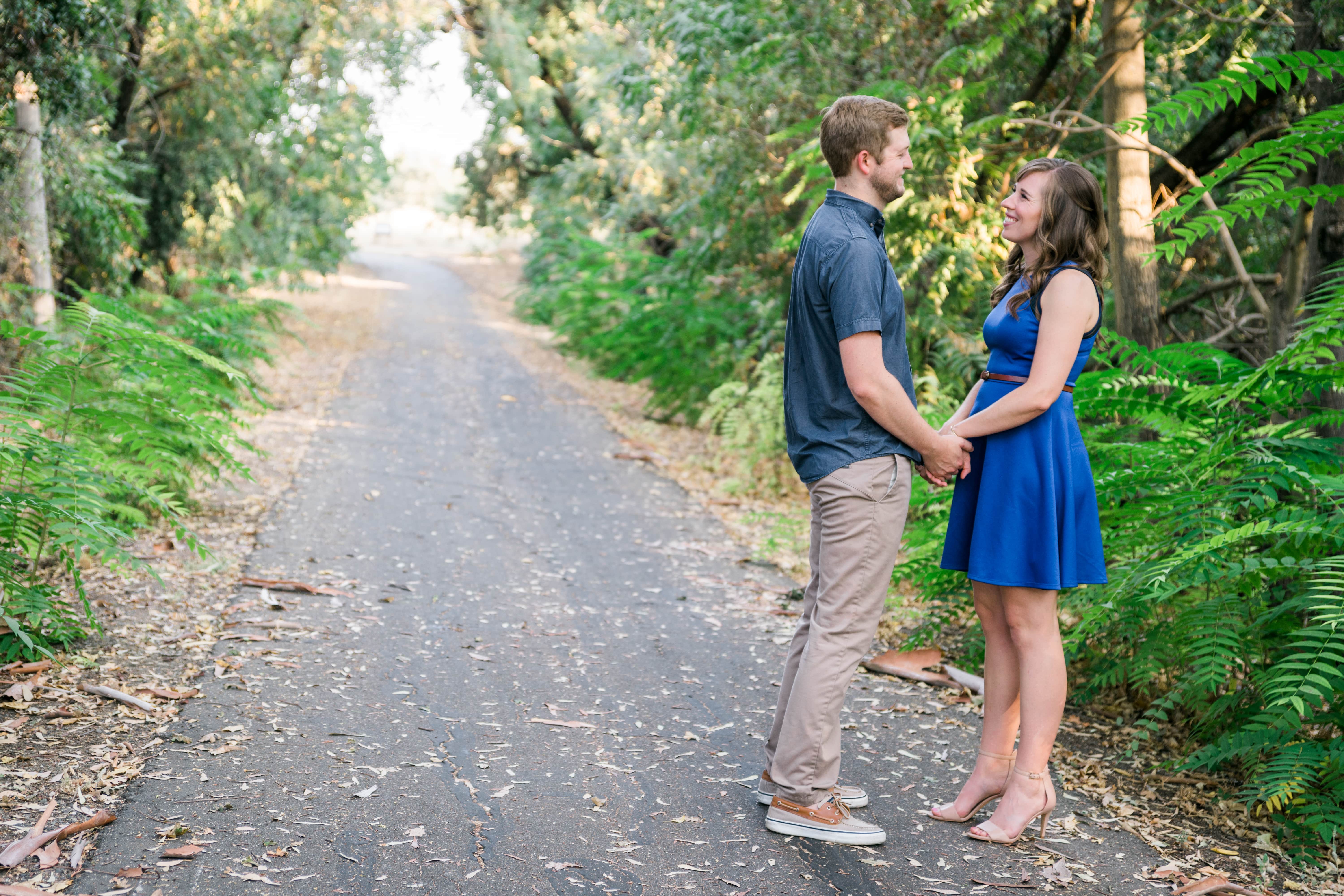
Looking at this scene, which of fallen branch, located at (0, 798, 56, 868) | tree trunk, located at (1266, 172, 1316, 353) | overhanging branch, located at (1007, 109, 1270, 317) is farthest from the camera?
tree trunk, located at (1266, 172, 1316, 353)

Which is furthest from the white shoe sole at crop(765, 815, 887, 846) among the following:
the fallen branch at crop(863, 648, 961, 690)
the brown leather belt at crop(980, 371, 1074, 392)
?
the fallen branch at crop(863, 648, 961, 690)

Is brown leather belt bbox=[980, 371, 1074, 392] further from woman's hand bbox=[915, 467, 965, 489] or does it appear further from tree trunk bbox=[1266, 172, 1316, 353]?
tree trunk bbox=[1266, 172, 1316, 353]

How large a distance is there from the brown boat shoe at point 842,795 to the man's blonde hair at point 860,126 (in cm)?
213

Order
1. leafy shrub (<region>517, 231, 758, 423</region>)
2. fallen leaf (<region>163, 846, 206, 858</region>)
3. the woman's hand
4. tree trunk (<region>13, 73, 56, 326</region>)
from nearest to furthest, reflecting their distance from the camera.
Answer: fallen leaf (<region>163, 846, 206, 858</region>), the woman's hand, tree trunk (<region>13, 73, 56, 326</region>), leafy shrub (<region>517, 231, 758, 423</region>)

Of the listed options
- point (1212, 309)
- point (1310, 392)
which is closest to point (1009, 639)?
point (1310, 392)

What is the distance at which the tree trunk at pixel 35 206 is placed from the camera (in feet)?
25.4

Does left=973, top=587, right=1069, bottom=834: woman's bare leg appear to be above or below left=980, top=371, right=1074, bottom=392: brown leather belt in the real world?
below

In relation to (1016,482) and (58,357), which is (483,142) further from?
(1016,482)

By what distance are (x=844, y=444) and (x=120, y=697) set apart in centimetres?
304

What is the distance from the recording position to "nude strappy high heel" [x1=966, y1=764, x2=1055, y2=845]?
3373 millimetres

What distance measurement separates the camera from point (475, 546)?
7059mm

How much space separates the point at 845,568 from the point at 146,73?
40.6 feet

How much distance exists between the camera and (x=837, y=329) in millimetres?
3221

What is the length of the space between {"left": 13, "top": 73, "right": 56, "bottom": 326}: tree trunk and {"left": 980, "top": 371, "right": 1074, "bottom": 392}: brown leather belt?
7.26m
